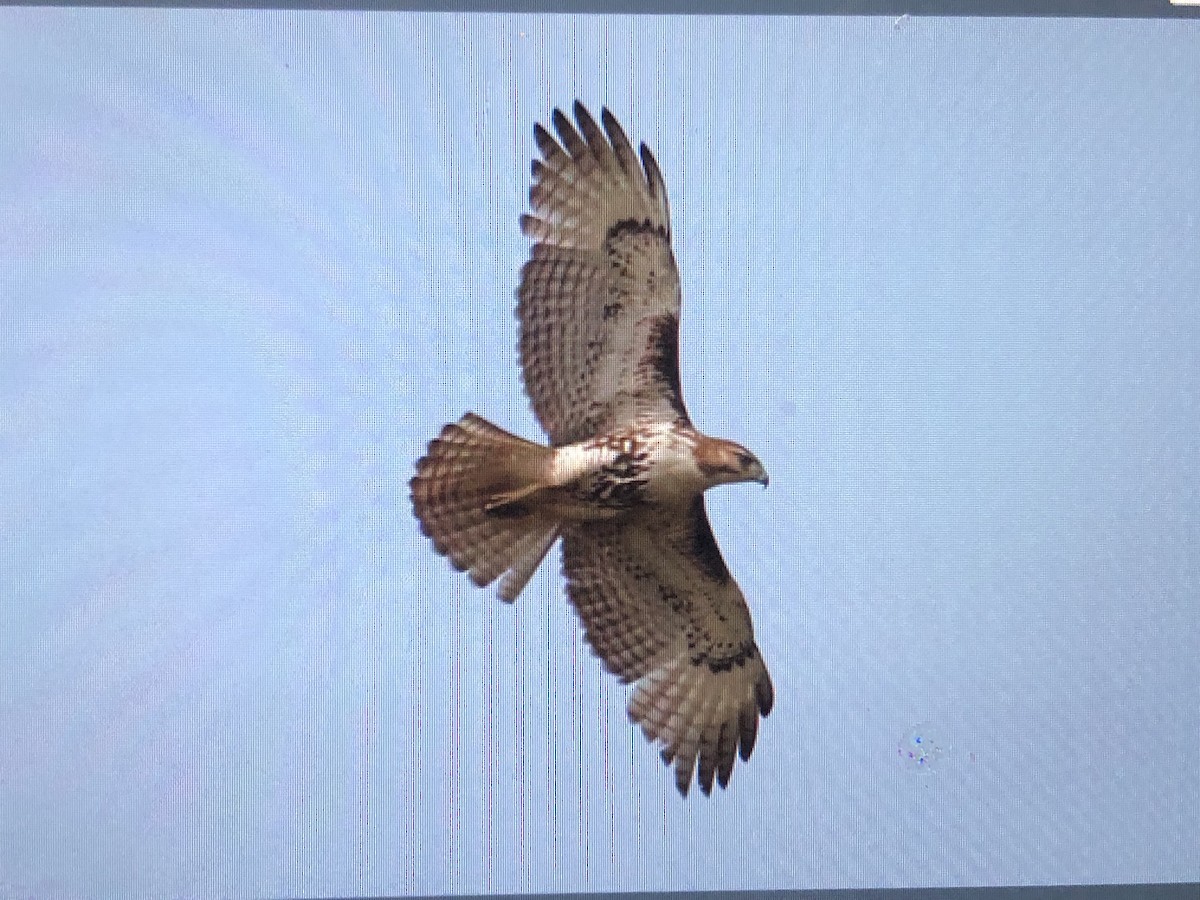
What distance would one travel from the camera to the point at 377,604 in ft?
7.31

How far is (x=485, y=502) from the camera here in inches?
83.7

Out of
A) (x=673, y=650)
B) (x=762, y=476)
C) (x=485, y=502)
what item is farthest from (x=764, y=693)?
(x=485, y=502)

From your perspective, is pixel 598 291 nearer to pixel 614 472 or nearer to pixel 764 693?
pixel 614 472

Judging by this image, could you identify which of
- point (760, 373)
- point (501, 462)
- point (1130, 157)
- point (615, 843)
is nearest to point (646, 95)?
point (760, 373)

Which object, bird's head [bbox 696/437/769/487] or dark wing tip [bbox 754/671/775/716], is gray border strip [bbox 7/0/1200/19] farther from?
dark wing tip [bbox 754/671/775/716]

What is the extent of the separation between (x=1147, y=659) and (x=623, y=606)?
2.74 ft

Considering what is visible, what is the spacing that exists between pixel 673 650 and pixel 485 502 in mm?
366

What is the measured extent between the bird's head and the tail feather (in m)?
0.23

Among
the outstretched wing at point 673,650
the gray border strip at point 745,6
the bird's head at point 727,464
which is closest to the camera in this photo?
the bird's head at point 727,464

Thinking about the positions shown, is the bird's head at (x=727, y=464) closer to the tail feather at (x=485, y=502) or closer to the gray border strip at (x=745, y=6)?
the tail feather at (x=485, y=502)

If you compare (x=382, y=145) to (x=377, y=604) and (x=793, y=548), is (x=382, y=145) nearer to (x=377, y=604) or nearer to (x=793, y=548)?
(x=377, y=604)

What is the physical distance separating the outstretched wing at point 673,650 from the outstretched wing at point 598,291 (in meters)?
0.20

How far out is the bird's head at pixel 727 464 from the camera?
2.05 m

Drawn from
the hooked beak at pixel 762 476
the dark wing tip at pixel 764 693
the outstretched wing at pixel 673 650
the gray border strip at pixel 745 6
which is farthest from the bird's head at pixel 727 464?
the gray border strip at pixel 745 6
